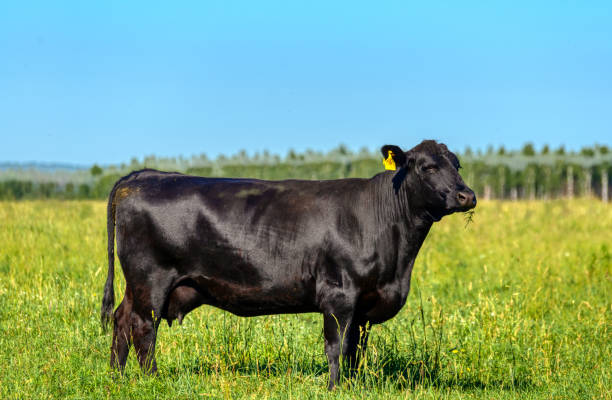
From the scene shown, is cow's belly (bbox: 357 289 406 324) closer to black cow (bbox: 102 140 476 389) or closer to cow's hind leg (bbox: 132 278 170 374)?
black cow (bbox: 102 140 476 389)

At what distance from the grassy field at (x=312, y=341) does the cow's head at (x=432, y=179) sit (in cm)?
117

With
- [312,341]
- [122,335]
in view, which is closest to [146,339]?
[122,335]

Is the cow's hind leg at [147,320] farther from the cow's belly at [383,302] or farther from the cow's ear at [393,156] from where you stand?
the cow's ear at [393,156]

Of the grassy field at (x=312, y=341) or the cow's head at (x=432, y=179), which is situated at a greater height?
the cow's head at (x=432, y=179)

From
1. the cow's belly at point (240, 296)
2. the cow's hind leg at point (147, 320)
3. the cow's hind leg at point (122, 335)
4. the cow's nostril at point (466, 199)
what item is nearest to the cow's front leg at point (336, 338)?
the cow's belly at point (240, 296)

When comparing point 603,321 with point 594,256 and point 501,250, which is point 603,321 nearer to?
point 594,256

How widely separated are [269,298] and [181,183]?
61.8 inches

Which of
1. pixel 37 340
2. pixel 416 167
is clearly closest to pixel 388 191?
pixel 416 167

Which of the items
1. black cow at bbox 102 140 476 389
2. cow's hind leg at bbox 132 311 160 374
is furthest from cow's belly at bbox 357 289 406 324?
cow's hind leg at bbox 132 311 160 374

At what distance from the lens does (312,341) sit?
820 cm

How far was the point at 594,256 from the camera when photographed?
13.6 m

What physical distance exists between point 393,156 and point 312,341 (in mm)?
2856

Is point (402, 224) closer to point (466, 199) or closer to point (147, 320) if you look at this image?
point (466, 199)

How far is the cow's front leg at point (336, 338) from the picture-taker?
6281mm
